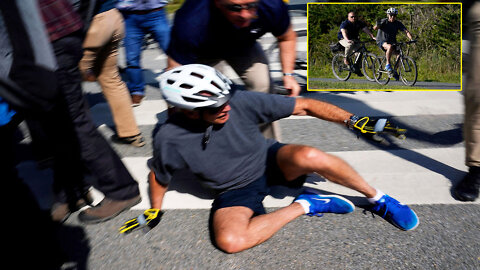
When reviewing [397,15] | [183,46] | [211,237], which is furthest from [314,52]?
[211,237]

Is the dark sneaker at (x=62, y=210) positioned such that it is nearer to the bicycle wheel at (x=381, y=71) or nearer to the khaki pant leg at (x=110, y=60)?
the khaki pant leg at (x=110, y=60)

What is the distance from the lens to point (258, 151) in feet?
9.08

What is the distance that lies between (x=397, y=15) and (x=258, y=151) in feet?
7.17

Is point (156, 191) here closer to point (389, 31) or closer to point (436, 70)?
point (389, 31)

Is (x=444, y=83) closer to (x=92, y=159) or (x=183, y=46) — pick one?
(x=183, y=46)

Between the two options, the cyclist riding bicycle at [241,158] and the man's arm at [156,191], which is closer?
the cyclist riding bicycle at [241,158]

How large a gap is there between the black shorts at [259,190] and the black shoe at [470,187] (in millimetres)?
1049

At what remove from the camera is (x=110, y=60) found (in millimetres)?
3736

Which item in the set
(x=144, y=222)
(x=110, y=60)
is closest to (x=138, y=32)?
(x=110, y=60)

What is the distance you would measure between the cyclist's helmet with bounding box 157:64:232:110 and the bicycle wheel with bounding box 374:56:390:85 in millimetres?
2228

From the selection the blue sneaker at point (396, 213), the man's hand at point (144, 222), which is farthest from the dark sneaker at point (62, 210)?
the blue sneaker at point (396, 213)

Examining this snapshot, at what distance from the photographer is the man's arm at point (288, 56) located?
3023 mm

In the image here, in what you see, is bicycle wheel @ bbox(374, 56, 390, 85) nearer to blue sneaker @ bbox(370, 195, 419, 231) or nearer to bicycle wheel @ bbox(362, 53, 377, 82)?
bicycle wheel @ bbox(362, 53, 377, 82)

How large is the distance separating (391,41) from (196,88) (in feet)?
8.37
